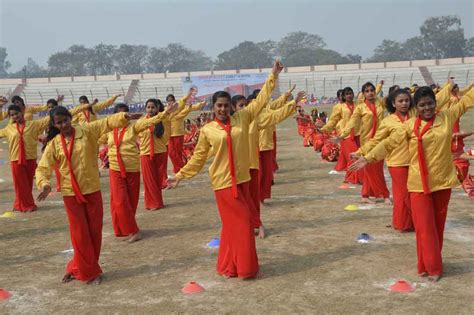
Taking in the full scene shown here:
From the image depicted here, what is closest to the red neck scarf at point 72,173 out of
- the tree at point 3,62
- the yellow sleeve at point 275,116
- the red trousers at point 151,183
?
the yellow sleeve at point 275,116

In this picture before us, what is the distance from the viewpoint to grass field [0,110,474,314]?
4.91 m

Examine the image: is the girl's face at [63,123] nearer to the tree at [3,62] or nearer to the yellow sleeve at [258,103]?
the yellow sleeve at [258,103]

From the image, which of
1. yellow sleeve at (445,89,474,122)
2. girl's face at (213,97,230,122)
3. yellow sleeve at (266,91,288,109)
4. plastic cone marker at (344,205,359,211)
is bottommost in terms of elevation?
plastic cone marker at (344,205,359,211)

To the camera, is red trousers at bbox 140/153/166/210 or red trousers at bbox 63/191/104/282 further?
red trousers at bbox 140/153/166/210

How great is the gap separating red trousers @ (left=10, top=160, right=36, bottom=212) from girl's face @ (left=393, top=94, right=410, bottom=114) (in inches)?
247

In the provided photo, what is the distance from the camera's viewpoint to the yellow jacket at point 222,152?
18.2 feet

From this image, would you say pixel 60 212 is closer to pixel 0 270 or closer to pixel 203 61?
pixel 0 270

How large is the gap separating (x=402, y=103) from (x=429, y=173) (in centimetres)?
142

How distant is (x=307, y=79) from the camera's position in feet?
188

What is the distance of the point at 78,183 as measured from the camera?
561 centimetres

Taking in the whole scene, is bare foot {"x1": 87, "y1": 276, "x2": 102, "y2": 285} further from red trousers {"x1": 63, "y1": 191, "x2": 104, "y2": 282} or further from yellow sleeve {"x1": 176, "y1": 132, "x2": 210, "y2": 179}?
yellow sleeve {"x1": 176, "y1": 132, "x2": 210, "y2": 179}

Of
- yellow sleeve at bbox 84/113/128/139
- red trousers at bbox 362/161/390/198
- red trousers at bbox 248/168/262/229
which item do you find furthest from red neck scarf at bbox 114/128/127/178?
red trousers at bbox 362/161/390/198

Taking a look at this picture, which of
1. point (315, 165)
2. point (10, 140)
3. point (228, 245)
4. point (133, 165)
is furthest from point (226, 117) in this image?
point (315, 165)

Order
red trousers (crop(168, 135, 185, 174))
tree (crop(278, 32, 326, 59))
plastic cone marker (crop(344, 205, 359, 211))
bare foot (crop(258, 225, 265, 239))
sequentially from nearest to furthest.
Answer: bare foot (crop(258, 225, 265, 239)) < plastic cone marker (crop(344, 205, 359, 211)) < red trousers (crop(168, 135, 185, 174)) < tree (crop(278, 32, 326, 59))
